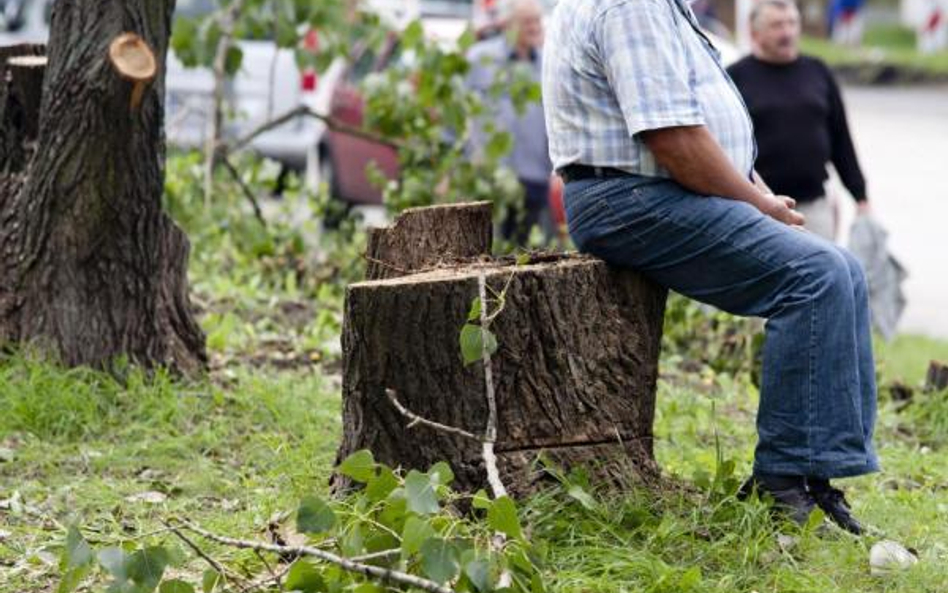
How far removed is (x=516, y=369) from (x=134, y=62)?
2226 mm

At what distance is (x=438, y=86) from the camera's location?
9781 millimetres

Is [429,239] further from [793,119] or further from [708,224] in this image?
[793,119]

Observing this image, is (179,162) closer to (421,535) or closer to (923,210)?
(421,535)

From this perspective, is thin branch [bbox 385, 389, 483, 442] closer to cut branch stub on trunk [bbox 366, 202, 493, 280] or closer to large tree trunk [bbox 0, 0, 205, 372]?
cut branch stub on trunk [bbox 366, 202, 493, 280]

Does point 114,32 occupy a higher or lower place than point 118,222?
higher

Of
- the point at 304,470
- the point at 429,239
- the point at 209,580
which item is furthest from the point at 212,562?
the point at 429,239

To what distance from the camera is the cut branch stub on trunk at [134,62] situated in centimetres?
656

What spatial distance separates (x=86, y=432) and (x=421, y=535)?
96.1 inches

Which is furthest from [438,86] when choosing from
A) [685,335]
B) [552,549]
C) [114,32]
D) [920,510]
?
[552,549]

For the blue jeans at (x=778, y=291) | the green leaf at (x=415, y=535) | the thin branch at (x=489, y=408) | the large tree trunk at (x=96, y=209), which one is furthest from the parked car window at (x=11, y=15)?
the green leaf at (x=415, y=535)

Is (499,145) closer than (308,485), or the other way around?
(308,485)

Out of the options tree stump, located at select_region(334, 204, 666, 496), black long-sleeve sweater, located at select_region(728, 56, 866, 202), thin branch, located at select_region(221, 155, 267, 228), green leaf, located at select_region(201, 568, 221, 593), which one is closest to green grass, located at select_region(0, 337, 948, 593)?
tree stump, located at select_region(334, 204, 666, 496)

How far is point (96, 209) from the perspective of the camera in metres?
6.65

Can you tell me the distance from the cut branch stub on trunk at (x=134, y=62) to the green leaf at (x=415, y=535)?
2.80m
